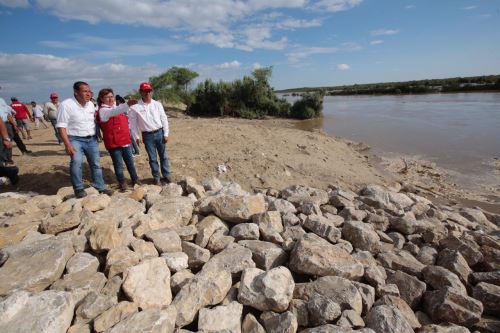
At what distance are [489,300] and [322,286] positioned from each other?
5.17 ft

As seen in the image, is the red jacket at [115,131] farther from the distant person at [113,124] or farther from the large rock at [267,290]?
the large rock at [267,290]

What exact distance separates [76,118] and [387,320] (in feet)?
14.1

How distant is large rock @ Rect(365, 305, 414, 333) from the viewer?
7.37ft

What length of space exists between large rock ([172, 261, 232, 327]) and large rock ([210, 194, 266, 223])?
1027mm

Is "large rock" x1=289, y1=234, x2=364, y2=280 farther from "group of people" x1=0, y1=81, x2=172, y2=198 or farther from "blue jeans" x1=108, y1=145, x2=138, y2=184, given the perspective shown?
"blue jeans" x1=108, y1=145, x2=138, y2=184

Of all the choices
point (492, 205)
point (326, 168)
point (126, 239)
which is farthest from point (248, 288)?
point (492, 205)

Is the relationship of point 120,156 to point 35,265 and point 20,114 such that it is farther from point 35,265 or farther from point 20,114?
point 20,114

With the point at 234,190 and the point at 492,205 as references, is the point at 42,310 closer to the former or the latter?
the point at 234,190

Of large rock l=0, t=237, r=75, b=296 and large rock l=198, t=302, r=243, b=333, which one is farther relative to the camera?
large rock l=0, t=237, r=75, b=296

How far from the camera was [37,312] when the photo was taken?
2.11 metres

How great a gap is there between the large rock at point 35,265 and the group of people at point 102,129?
137 cm

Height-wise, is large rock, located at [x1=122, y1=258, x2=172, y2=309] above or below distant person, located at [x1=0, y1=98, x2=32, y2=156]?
below

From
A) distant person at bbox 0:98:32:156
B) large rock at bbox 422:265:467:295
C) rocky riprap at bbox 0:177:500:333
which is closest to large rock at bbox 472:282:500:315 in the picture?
rocky riprap at bbox 0:177:500:333

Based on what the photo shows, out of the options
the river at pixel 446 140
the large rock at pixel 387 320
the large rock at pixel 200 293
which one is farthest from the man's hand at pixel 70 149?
the river at pixel 446 140
